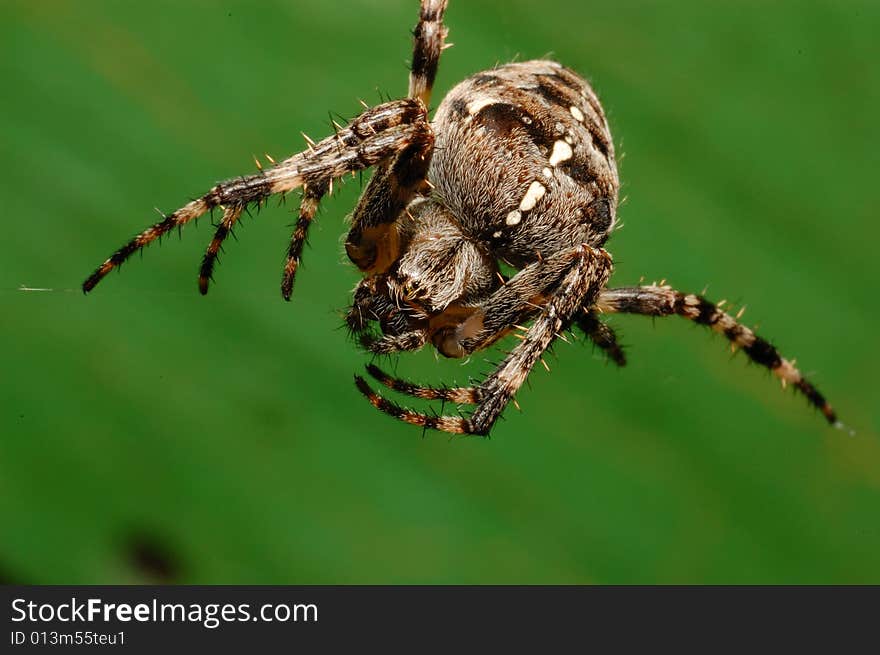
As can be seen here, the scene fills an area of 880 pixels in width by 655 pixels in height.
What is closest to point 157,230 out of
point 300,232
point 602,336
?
point 300,232

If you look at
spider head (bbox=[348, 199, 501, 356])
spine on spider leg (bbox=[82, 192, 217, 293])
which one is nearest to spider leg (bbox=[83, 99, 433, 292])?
spine on spider leg (bbox=[82, 192, 217, 293])

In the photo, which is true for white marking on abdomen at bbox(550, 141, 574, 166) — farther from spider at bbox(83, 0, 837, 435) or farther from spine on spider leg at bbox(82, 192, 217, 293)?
spine on spider leg at bbox(82, 192, 217, 293)

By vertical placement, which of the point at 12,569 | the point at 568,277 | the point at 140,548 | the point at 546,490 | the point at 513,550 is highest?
the point at 568,277

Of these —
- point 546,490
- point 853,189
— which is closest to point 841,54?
point 853,189

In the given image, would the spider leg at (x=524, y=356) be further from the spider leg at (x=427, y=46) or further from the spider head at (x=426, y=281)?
the spider leg at (x=427, y=46)

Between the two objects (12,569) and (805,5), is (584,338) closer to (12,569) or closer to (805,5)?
(805,5)

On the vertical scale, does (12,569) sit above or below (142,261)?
below
